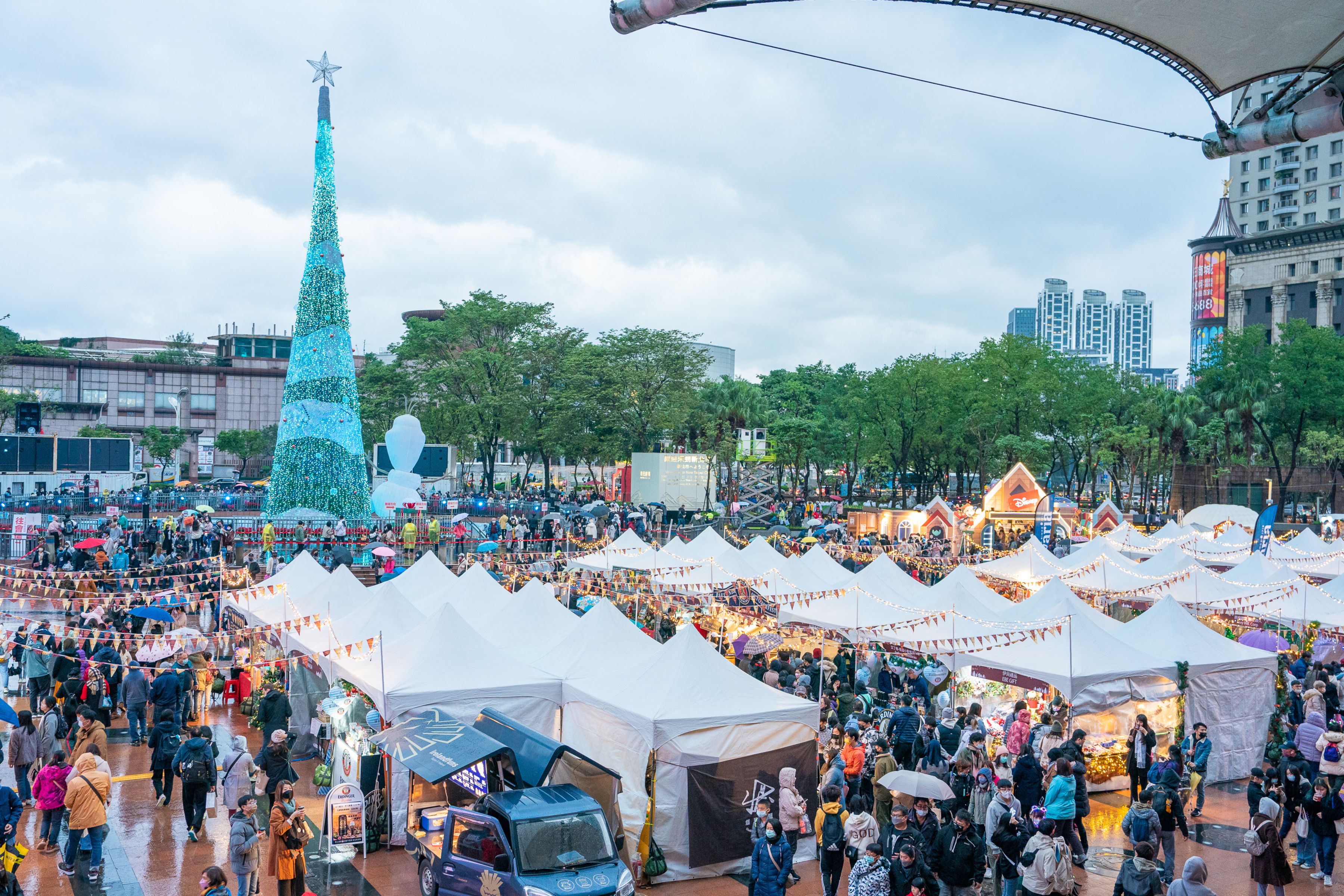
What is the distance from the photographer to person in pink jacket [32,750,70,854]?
385 inches

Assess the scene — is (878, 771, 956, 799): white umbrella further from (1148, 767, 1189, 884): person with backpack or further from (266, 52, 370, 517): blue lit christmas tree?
(266, 52, 370, 517): blue lit christmas tree

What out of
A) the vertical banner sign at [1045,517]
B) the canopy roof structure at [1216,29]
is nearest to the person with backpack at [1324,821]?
the canopy roof structure at [1216,29]

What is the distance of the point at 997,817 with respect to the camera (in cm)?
920

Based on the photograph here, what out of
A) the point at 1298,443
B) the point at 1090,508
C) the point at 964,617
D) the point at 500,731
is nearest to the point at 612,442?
the point at 1090,508

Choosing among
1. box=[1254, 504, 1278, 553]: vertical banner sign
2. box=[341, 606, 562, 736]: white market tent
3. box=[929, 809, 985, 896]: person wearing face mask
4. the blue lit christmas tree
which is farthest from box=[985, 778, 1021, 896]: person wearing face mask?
the blue lit christmas tree

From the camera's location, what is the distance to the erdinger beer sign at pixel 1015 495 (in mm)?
36844

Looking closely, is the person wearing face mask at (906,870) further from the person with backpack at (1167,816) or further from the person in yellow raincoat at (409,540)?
the person in yellow raincoat at (409,540)

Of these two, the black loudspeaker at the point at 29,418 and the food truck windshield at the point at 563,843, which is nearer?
the food truck windshield at the point at 563,843

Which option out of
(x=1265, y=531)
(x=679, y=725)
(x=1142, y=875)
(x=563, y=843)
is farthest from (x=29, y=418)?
(x=1142, y=875)

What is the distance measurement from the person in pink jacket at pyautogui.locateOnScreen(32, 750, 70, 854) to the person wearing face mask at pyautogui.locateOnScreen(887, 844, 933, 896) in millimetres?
7709

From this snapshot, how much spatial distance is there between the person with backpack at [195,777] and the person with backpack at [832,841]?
253 inches

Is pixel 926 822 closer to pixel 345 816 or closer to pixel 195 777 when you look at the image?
pixel 345 816

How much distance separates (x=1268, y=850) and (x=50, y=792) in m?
11.5

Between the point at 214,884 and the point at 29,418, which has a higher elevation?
the point at 29,418
